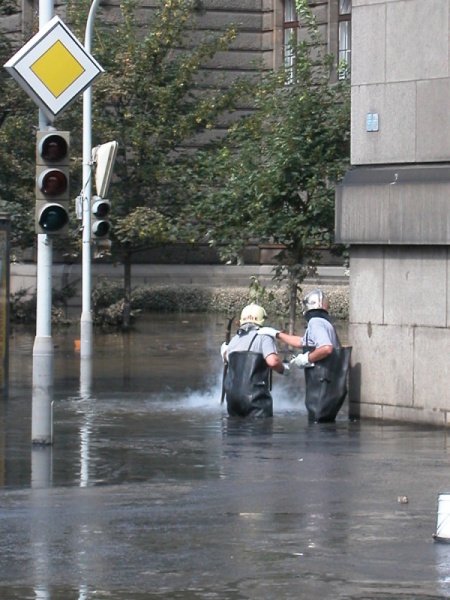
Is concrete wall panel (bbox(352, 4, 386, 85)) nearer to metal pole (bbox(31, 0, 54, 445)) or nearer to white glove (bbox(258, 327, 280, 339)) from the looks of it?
white glove (bbox(258, 327, 280, 339))

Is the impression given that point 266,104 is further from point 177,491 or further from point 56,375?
point 177,491

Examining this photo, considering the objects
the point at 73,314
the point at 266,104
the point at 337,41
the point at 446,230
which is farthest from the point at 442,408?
the point at 337,41

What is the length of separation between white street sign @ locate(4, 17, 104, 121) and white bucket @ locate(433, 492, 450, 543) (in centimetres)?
577

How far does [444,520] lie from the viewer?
30.6ft

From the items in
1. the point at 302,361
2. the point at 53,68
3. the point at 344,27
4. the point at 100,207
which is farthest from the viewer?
the point at 344,27

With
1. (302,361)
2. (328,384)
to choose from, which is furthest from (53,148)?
(328,384)

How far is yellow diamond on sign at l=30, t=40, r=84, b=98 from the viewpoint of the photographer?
13.6 meters

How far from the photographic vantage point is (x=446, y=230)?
1552cm

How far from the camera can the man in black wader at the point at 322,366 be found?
53.1 ft

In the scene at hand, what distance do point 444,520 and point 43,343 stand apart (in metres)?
5.56

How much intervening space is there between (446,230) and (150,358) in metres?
11.3

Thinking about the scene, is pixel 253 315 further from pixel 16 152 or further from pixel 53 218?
pixel 16 152

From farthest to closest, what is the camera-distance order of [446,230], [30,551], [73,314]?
[73,314]
[446,230]
[30,551]

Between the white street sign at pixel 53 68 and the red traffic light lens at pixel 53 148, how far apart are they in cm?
22
